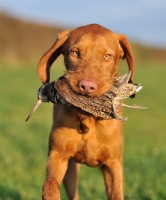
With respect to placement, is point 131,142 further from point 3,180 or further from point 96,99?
point 96,99

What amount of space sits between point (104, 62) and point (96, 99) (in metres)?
0.80

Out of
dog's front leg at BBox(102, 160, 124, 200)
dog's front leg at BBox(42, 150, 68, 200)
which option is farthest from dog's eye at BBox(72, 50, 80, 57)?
dog's front leg at BBox(102, 160, 124, 200)

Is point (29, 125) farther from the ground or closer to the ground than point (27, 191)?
closer to the ground

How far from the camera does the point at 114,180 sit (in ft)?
20.2

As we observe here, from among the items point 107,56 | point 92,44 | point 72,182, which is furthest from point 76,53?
point 72,182

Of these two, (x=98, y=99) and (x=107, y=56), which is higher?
(x=107, y=56)

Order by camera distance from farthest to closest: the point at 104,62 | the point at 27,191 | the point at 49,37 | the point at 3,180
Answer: the point at 49,37 → the point at 3,180 → the point at 27,191 → the point at 104,62

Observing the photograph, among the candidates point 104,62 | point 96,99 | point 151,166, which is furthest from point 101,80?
point 151,166

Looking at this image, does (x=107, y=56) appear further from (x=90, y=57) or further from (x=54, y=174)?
(x=54, y=174)

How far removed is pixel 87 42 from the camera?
244 inches

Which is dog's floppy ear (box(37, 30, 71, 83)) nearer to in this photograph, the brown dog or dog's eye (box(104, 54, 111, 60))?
the brown dog

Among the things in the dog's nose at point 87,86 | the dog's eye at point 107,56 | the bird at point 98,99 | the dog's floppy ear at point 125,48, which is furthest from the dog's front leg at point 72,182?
the dog's nose at point 87,86

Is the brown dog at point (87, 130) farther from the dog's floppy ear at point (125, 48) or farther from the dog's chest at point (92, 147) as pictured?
the dog's floppy ear at point (125, 48)

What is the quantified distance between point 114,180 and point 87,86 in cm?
138
